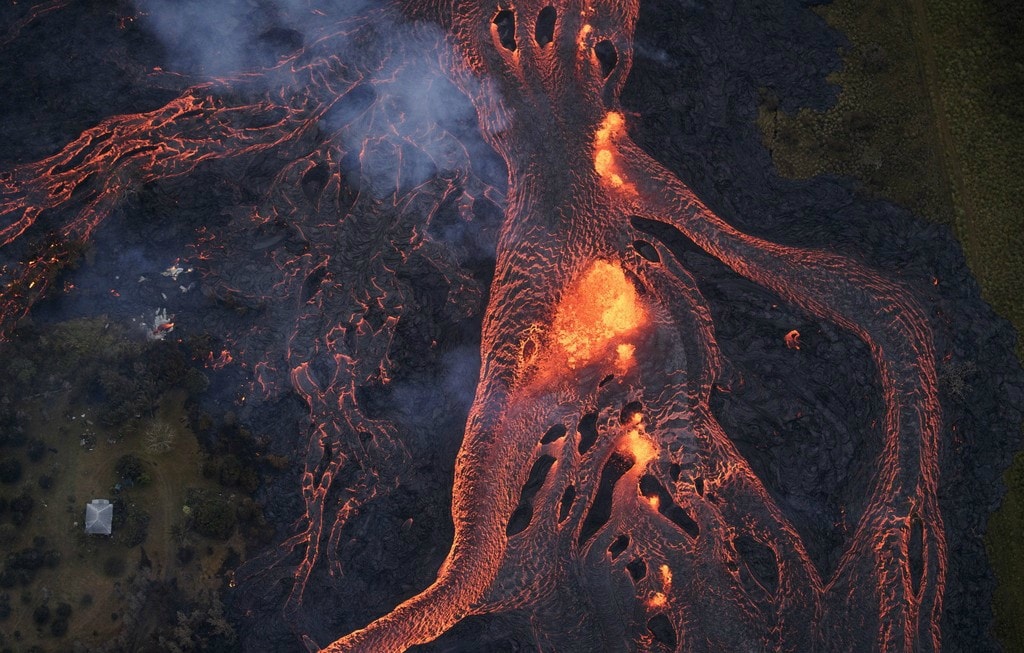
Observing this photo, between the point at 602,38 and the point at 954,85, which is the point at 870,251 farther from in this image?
the point at 602,38

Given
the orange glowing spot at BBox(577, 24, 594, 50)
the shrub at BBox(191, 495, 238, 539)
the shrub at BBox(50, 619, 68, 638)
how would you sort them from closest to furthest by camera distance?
the shrub at BBox(50, 619, 68, 638) < the shrub at BBox(191, 495, 238, 539) < the orange glowing spot at BBox(577, 24, 594, 50)

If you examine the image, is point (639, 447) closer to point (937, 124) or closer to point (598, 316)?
point (598, 316)

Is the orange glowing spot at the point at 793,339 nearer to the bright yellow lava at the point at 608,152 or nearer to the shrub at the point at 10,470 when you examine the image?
the bright yellow lava at the point at 608,152

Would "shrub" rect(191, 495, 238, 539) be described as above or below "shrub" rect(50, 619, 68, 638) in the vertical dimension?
above

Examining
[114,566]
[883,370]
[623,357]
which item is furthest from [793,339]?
[114,566]

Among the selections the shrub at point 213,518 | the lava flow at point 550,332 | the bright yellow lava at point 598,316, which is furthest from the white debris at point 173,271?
the bright yellow lava at point 598,316

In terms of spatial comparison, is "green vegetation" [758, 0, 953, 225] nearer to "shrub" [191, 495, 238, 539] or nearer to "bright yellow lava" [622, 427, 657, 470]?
"bright yellow lava" [622, 427, 657, 470]

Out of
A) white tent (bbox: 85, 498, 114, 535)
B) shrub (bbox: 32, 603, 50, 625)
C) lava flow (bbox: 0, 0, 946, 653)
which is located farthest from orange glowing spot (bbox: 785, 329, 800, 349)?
shrub (bbox: 32, 603, 50, 625)
